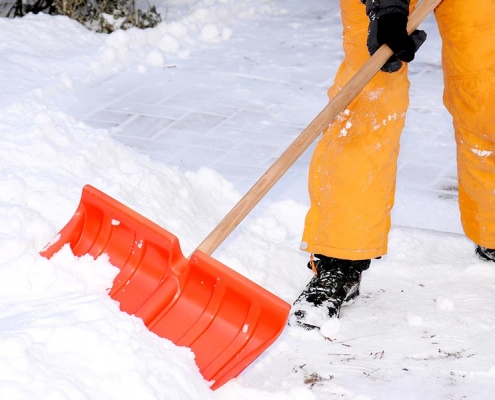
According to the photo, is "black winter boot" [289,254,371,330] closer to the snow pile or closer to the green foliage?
the snow pile

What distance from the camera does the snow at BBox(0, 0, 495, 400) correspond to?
2252 mm

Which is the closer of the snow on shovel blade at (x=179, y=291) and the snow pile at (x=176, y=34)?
the snow on shovel blade at (x=179, y=291)

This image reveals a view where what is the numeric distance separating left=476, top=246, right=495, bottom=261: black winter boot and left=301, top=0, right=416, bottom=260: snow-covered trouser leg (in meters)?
0.50

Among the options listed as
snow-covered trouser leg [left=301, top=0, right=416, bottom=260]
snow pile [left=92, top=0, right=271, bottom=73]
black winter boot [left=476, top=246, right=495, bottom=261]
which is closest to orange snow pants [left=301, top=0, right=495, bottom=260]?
snow-covered trouser leg [left=301, top=0, right=416, bottom=260]

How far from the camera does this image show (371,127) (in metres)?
2.81

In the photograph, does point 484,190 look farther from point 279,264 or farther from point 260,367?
point 260,367

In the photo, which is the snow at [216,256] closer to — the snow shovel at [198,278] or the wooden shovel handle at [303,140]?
the snow shovel at [198,278]

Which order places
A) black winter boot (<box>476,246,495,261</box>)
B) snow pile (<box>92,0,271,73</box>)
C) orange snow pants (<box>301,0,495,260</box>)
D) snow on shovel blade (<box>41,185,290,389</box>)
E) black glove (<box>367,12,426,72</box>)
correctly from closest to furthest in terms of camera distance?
snow on shovel blade (<box>41,185,290,389</box>), black glove (<box>367,12,426,72</box>), orange snow pants (<box>301,0,495,260</box>), black winter boot (<box>476,246,495,261</box>), snow pile (<box>92,0,271,73</box>)

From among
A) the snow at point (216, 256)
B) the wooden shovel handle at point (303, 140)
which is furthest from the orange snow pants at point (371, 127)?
the snow at point (216, 256)

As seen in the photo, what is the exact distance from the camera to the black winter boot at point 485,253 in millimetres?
3207

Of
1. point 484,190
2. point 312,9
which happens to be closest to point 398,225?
point 484,190

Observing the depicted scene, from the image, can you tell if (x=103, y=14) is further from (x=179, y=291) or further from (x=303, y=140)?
(x=179, y=291)

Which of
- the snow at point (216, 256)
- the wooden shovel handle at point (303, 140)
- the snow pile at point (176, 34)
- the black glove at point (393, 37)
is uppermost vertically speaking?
the black glove at point (393, 37)

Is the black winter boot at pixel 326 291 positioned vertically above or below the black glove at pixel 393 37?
below
